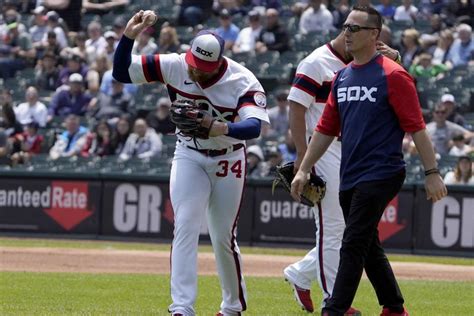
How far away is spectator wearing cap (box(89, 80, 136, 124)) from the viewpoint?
1961 cm

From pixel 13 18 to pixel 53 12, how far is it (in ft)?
3.15

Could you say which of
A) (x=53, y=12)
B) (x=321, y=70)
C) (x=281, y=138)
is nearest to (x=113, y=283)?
(x=321, y=70)

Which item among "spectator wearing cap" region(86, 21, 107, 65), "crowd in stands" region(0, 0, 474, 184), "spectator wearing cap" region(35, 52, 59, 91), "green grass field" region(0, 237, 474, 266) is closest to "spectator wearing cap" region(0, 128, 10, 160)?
"crowd in stands" region(0, 0, 474, 184)

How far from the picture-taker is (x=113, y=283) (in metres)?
10.8

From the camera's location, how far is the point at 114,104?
19.8 m

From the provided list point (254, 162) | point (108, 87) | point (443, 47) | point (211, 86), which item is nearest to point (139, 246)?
point (254, 162)

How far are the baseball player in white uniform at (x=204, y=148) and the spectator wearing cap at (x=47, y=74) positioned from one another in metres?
14.3

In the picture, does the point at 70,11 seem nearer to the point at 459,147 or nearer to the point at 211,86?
the point at 459,147

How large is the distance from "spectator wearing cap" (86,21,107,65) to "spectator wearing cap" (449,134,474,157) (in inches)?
307

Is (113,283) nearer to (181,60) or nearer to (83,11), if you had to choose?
(181,60)

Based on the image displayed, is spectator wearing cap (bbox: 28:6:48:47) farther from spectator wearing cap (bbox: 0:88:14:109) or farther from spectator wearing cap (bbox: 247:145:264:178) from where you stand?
spectator wearing cap (bbox: 247:145:264:178)

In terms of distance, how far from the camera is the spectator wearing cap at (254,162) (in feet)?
55.1

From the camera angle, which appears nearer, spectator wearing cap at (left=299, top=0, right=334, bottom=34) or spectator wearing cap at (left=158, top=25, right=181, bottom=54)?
spectator wearing cap at (left=299, top=0, right=334, bottom=34)

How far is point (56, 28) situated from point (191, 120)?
16068mm
